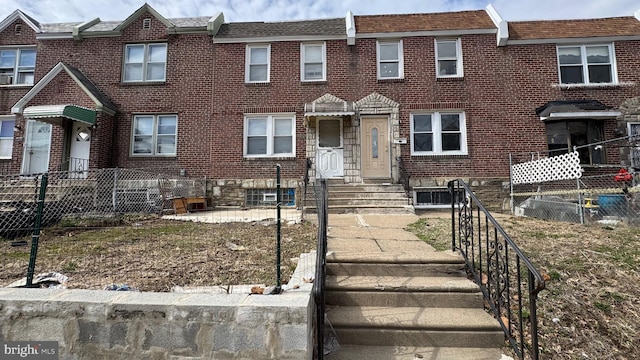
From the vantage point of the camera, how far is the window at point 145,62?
513 inches

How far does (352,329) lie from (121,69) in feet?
47.4

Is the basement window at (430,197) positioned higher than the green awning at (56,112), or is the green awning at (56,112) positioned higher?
the green awning at (56,112)

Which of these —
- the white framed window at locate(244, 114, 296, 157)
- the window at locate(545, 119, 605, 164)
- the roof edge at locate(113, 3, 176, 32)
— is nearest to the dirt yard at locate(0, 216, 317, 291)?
the white framed window at locate(244, 114, 296, 157)

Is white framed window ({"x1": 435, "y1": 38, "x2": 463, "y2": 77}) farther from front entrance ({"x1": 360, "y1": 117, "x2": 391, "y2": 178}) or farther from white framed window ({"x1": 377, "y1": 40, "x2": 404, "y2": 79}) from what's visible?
front entrance ({"x1": 360, "y1": 117, "x2": 391, "y2": 178})

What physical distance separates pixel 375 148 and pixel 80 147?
1165 cm

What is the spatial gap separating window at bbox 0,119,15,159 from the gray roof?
9.57 meters

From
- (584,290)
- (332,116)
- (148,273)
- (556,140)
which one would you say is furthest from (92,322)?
(556,140)

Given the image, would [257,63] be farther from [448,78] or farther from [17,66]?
[17,66]

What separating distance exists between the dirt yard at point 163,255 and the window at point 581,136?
1030cm

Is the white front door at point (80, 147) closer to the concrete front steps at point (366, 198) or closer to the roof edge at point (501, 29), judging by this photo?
the concrete front steps at point (366, 198)

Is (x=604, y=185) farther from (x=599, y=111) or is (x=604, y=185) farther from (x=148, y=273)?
(x=148, y=273)

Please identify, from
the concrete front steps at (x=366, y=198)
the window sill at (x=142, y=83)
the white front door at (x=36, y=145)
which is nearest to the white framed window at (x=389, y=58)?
the concrete front steps at (x=366, y=198)

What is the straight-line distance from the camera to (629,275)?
13.3 ft

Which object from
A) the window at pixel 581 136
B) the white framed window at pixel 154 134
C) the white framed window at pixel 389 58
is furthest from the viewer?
the white framed window at pixel 154 134
